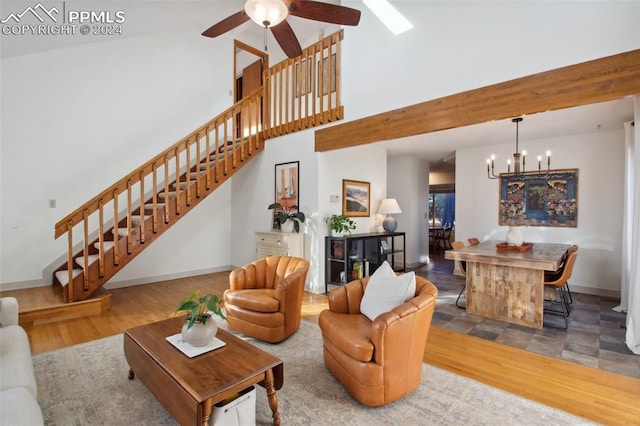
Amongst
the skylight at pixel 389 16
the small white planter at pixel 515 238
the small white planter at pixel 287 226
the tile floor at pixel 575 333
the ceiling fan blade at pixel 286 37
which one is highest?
the skylight at pixel 389 16

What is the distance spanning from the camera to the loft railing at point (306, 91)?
15.0ft

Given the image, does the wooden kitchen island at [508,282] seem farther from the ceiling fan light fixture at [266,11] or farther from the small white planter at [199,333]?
the ceiling fan light fixture at [266,11]

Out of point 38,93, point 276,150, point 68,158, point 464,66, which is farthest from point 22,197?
point 464,66

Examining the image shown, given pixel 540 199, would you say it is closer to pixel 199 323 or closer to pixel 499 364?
pixel 499 364

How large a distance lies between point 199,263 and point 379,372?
5141 mm

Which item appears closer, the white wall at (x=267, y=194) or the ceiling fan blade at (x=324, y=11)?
the ceiling fan blade at (x=324, y=11)

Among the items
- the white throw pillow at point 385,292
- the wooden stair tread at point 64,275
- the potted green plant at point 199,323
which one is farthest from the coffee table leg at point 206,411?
the wooden stair tread at point 64,275

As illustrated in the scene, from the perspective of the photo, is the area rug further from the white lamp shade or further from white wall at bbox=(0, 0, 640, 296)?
the white lamp shade

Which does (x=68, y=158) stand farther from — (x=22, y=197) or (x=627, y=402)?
(x=627, y=402)

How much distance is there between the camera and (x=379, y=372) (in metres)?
2.01

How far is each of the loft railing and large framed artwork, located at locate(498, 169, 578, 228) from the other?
351 centimetres

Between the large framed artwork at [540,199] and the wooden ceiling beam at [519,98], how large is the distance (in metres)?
3.01

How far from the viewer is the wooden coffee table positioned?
1612 millimetres

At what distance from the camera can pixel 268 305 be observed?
3.04m
